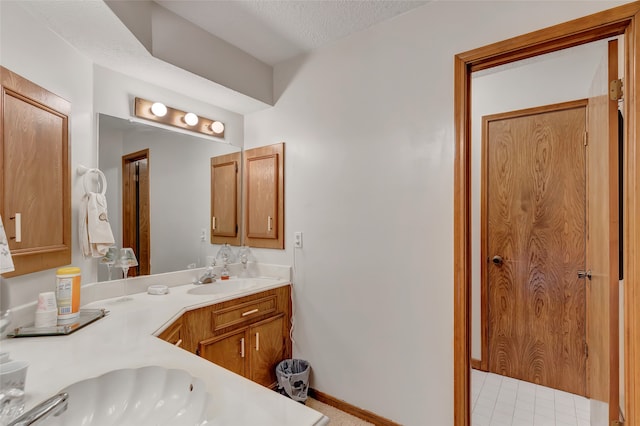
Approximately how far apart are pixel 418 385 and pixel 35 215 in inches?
82.9

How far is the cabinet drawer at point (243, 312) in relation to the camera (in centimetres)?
191

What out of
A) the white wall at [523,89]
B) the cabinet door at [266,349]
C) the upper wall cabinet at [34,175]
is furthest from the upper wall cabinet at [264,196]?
the white wall at [523,89]

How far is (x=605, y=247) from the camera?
149 cm

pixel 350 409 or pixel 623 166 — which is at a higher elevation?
pixel 623 166

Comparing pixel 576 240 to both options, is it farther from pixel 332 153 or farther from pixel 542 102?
pixel 332 153

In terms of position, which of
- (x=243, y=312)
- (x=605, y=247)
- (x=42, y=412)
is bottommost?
(x=243, y=312)

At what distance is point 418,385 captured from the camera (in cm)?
184

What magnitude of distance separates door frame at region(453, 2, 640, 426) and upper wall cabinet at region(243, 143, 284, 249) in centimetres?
131

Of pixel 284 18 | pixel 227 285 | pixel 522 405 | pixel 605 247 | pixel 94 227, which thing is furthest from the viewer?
pixel 227 285

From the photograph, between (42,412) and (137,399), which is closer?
(42,412)

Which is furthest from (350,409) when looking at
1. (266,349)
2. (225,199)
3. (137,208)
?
(137,208)

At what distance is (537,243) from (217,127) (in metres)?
2.68

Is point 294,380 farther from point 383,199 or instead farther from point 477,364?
point 477,364

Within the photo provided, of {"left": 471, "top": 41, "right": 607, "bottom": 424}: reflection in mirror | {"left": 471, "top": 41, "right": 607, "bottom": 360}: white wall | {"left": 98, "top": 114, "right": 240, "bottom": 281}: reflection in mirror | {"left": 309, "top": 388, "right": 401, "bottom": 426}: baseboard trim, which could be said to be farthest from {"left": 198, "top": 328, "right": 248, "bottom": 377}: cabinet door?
{"left": 471, "top": 41, "right": 607, "bottom": 360}: white wall
